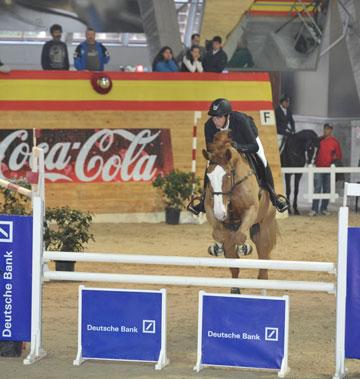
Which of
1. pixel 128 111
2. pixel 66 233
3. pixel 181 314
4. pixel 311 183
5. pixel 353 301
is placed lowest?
pixel 181 314

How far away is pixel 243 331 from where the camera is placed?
9.70 metres

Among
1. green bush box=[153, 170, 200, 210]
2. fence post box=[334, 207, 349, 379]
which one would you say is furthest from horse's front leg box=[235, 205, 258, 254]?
green bush box=[153, 170, 200, 210]

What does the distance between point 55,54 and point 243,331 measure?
11687mm

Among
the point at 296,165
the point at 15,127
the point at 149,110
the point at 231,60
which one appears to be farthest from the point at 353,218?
the point at 231,60

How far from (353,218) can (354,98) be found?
6908 millimetres

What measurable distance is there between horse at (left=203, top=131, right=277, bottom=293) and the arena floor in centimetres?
66

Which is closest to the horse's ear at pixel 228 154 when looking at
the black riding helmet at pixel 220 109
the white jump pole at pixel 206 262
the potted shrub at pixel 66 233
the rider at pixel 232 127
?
the rider at pixel 232 127

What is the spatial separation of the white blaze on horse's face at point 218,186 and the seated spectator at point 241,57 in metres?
19.7

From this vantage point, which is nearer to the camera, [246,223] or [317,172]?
[246,223]

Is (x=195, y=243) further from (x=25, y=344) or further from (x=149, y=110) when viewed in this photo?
(x=25, y=344)

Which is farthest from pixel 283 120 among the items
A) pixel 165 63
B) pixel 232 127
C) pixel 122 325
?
pixel 122 325

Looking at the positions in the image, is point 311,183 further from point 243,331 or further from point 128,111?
point 243,331

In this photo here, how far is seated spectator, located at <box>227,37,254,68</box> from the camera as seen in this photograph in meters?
31.0

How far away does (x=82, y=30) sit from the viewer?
28.3 meters
